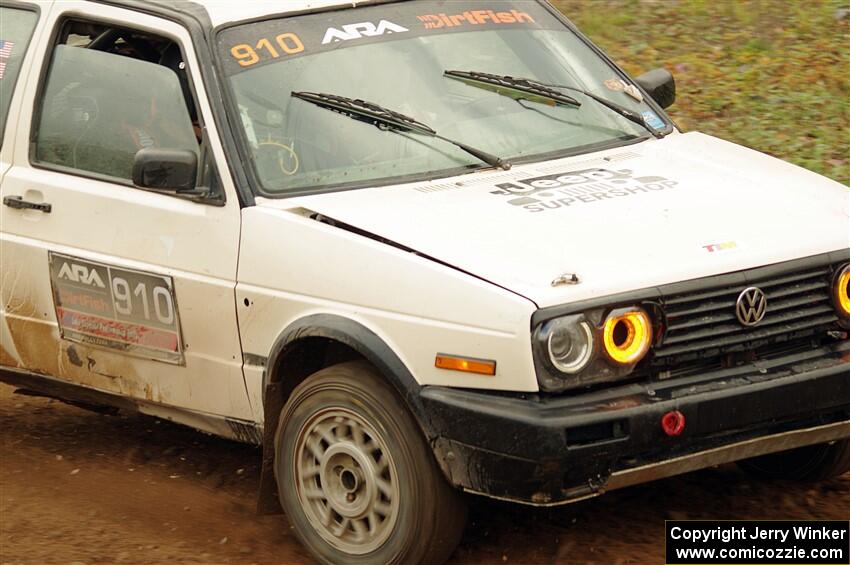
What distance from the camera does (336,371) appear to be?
4.70 metres

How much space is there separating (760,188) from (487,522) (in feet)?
5.07

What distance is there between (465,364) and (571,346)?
32 cm

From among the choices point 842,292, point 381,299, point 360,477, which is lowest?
point 360,477

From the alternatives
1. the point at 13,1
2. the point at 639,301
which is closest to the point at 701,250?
the point at 639,301

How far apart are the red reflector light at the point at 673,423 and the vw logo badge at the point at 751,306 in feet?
1.30

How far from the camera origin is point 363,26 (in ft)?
18.4

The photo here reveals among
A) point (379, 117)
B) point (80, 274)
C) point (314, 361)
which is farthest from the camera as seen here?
point (80, 274)

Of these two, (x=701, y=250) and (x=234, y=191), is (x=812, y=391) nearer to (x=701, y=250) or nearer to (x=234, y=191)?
(x=701, y=250)

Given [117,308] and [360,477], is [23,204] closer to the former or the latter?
[117,308]

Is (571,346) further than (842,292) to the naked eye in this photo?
No

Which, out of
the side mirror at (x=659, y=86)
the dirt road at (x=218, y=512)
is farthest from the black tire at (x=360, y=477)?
the side mirror at (x=659, y=86)

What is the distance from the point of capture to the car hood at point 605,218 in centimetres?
438

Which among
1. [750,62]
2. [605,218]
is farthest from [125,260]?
[750,62]

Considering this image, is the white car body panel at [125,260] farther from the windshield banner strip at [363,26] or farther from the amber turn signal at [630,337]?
the amber turn signal at [630,337]
